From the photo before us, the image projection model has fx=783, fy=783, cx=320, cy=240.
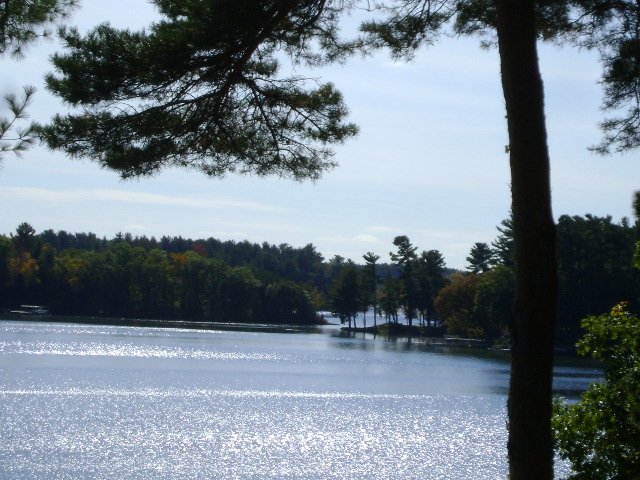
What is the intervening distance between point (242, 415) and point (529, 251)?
2036 centimetres

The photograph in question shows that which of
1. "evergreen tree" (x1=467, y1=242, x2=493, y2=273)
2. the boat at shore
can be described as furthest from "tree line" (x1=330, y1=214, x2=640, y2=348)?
the boat at shore

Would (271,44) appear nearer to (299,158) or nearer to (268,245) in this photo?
(299,158)

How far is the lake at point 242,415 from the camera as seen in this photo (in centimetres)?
1734

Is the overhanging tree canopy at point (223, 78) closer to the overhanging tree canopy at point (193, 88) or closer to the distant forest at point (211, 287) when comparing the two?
the overhanging tree canopy at point (193, 88)

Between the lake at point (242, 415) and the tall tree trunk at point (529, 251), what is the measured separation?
1245cm

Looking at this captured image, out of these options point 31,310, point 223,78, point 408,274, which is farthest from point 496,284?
point 223,78

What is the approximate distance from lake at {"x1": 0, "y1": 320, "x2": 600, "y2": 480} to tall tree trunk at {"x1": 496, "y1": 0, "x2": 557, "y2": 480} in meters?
12.4

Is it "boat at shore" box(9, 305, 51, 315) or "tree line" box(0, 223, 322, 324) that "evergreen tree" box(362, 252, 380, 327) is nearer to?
"tree line" box(0, 223, 322, 324)

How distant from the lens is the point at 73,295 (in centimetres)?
8769

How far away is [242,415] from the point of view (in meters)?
24.2

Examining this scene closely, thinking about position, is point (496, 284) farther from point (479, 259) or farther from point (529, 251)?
point (529, 251)

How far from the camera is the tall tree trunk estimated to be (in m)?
4.76

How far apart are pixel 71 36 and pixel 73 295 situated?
278ft

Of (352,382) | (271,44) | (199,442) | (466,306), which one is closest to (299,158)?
(271,44)
